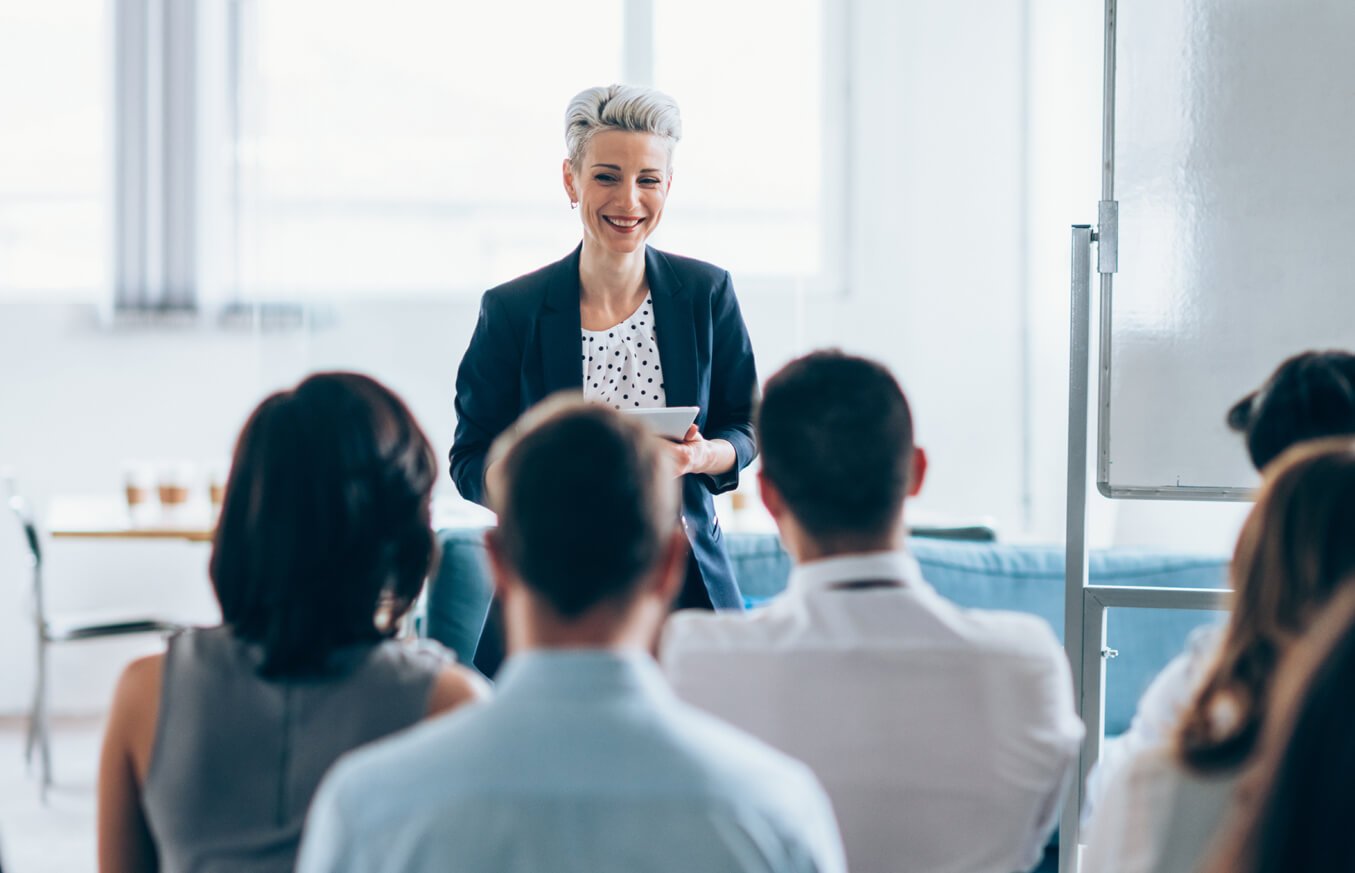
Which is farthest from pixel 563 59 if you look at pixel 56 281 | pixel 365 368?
pixel 56 281

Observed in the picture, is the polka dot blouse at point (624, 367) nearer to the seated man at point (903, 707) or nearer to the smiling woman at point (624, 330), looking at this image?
the smiling woman at point (624, 330)

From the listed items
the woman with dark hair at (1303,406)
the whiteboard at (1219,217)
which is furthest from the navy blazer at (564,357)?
the woman with dark hair at (1303,406)

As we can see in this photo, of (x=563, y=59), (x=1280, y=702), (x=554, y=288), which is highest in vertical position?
(x=563, y=59)

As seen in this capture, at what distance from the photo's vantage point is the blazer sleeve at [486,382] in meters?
2.02

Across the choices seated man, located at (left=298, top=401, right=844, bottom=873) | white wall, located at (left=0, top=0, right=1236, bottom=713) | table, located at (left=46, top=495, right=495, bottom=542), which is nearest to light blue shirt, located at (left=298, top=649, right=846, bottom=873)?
seated man, located at (left=298, top=401, right=844, bottom=873)

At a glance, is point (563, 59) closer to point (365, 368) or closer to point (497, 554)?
point (365, 368)

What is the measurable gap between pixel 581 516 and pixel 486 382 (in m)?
1.12

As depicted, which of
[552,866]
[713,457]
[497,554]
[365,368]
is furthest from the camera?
[365,368]

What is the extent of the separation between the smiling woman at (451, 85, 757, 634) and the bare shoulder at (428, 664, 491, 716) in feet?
2.60

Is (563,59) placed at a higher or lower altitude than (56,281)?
higher

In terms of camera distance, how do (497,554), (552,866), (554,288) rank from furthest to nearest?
(554,288), (497,554), (552,866)

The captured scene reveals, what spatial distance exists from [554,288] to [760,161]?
2836 millimetres

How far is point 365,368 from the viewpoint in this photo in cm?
473

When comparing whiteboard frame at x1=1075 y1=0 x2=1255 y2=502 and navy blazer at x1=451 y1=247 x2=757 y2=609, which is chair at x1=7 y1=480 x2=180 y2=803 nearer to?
navy blazer at x1=451 y1=247 x2=757 y2=609
